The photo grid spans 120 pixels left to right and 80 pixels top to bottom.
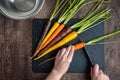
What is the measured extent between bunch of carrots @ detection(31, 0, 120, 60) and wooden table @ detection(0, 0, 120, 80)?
5 centimetres

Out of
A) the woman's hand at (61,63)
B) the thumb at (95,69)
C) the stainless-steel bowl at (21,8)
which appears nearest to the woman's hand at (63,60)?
the woman's hand at (61,63)

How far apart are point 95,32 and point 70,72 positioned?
0.21 metres

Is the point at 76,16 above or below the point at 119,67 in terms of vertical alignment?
above

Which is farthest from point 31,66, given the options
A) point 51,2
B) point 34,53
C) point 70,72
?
point 51,2

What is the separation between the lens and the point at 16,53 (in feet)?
4.02

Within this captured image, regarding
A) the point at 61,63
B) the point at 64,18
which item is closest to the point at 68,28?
the point at 64,18

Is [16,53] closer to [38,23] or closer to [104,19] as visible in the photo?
[38,23]

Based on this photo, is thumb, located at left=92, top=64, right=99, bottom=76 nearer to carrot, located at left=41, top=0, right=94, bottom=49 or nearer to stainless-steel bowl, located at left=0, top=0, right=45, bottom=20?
carrot, located at left=41, top=0, right=94, bottom=49

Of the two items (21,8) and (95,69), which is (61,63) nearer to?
(95,69)

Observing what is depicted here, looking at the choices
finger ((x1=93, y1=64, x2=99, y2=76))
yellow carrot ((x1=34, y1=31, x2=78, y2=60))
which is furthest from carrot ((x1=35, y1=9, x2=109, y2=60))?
finger ((x1=93, y1=64, x2=99, y2=76))

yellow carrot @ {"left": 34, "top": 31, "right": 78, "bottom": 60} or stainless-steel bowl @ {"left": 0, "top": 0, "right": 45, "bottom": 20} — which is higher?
stainless-steel bowl @ {"left": 0, "top": 0, "right": 45, "bottom": 20}

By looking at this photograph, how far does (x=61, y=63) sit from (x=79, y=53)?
0.09 meters

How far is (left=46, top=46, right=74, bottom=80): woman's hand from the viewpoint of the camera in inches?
46.9

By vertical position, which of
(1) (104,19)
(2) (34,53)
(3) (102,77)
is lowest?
(3) (102,77)
